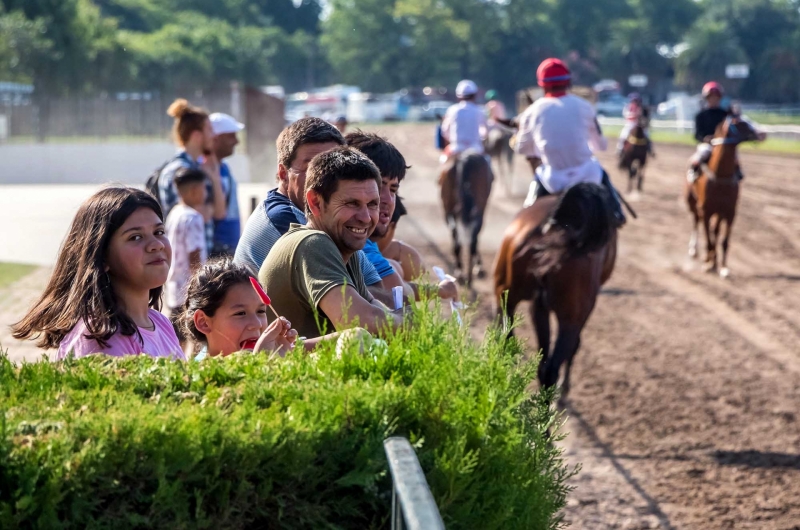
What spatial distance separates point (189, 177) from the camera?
22.5ft

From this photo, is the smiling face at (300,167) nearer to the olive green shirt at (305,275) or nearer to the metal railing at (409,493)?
the olive green shirt at (305,275)

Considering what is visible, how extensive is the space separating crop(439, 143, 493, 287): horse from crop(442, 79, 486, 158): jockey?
0.34 meters

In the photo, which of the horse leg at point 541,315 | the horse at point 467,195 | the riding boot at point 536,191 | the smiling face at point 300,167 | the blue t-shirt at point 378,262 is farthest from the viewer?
the horse at point 467,195

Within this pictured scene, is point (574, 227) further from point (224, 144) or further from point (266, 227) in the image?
point (266, 227)

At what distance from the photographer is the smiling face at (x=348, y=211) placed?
3373 millimetres

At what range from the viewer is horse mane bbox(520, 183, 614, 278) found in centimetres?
771

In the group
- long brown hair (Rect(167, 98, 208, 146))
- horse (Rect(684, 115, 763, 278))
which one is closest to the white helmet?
horse (Rect(684, 115, 763, 278))

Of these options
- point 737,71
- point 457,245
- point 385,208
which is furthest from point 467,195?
point 737,71

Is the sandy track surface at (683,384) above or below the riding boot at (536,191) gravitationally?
below

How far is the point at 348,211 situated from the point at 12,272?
433 inches

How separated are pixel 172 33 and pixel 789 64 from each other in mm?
42967

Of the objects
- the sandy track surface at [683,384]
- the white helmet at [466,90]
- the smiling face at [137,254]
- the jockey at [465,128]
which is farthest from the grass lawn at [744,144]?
the smiling face at [137,254]

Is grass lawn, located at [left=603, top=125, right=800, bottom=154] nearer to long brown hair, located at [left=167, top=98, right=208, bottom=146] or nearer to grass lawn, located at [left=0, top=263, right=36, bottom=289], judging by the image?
grass lawn, located at [left=0, top=263, right=36, bottom=289]

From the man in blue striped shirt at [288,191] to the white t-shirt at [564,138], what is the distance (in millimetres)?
4605
